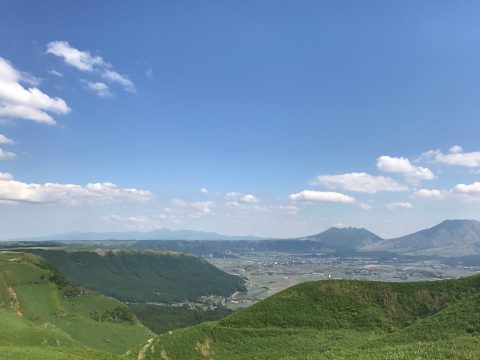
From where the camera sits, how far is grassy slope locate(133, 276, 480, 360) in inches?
1972

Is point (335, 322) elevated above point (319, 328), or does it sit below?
above

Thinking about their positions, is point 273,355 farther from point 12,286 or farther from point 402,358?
point 12,286

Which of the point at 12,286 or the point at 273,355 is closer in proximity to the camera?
the point at 273,355

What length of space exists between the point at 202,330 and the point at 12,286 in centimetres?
16626

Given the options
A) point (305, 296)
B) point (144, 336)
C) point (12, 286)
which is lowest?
point (144, 336)

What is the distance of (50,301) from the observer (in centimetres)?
19150

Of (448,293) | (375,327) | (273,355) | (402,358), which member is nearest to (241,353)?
(273,355)

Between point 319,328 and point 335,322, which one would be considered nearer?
point 319,328

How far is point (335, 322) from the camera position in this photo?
6731 centimetres

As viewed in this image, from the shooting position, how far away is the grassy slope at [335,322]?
50094mm

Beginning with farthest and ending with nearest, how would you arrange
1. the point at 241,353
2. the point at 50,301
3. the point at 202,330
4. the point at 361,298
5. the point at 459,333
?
the point at 50,301, the point at 361,298, the point at 202,330, the point at 241,353, the point at 459,333

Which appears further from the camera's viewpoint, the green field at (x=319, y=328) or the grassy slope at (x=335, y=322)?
the grassy slope at (x=335, y=322)

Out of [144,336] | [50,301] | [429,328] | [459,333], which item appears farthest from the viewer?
[50,301]

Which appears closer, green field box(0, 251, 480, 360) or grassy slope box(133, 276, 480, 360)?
green field box(0, 251, 480, 360)
